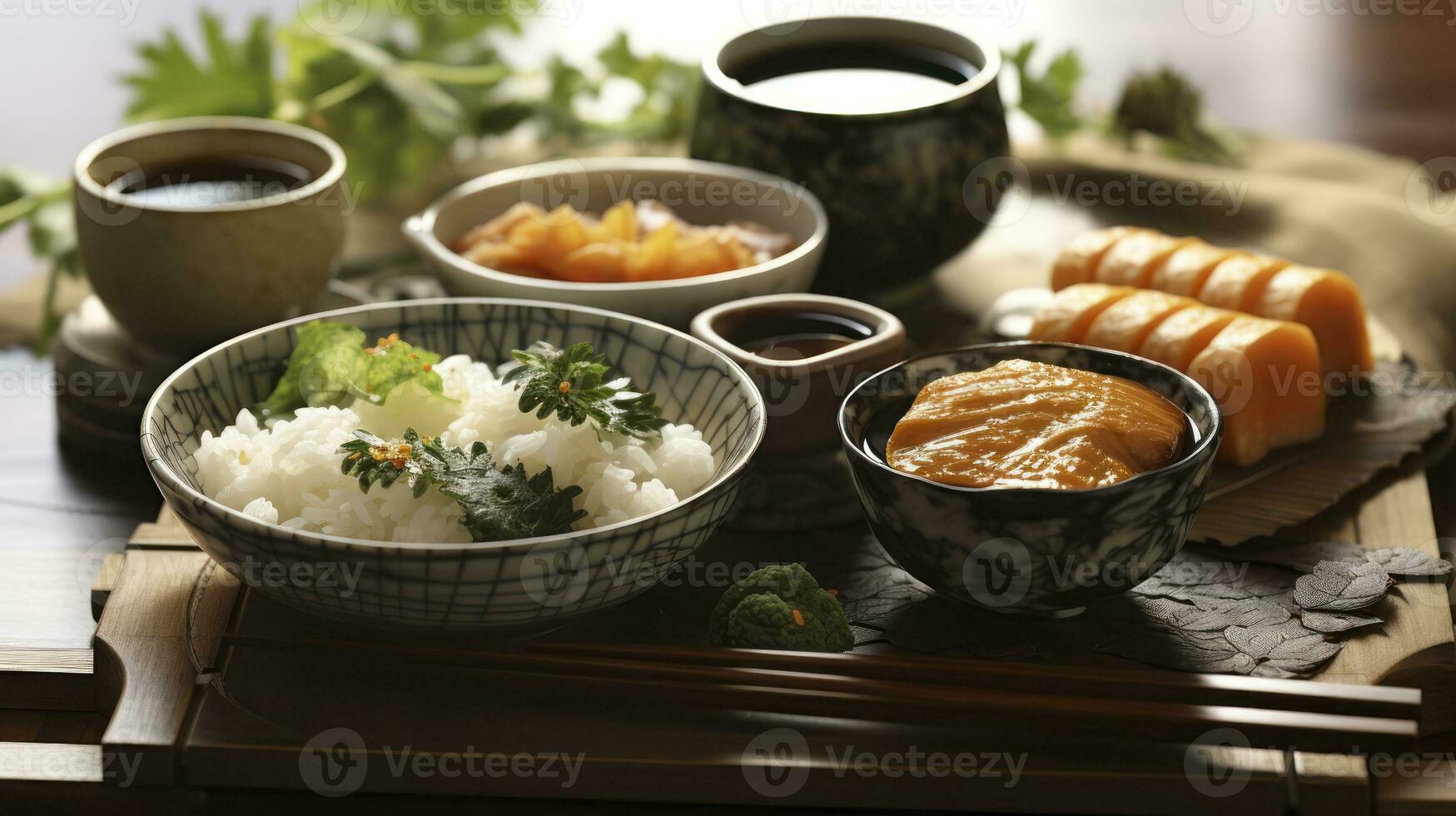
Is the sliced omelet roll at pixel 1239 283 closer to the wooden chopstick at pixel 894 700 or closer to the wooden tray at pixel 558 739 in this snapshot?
the wooden tray at pixel 558 739

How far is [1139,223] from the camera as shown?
2604 mm

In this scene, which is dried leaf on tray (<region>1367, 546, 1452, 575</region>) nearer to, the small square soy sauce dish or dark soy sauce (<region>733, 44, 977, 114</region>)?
the small square soy sauce dish

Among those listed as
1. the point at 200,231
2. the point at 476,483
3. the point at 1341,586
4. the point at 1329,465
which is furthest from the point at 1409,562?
the point at 200,231

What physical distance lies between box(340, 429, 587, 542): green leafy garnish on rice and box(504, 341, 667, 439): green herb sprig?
83 millimetres

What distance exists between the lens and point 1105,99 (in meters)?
3.08

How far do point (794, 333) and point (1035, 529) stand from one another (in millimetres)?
544

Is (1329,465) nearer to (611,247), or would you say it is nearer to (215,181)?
(611,247)

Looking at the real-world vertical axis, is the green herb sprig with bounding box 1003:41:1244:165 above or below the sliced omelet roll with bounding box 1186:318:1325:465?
above

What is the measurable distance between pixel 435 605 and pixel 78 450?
36.9 inches

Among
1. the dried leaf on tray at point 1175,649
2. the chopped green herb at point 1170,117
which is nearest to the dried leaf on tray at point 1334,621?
the dried leaf on tray at point 1175,649

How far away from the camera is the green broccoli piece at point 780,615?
4.84ft

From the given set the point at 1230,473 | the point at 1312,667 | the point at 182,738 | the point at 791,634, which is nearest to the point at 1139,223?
the point at 1230,473

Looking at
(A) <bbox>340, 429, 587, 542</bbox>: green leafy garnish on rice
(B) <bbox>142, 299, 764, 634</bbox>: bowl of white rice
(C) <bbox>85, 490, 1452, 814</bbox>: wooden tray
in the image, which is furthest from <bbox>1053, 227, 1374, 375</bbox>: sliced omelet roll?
(A) <bbox>340, 429, 587, 542</bbox>: green leafy garnish on rice

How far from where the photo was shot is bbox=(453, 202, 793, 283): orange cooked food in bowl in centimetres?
202
